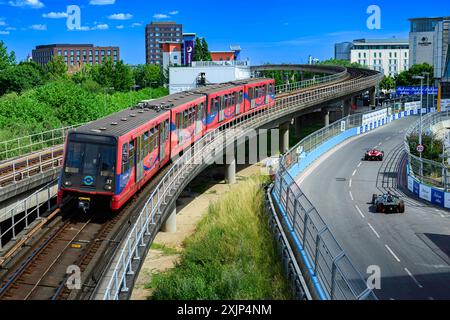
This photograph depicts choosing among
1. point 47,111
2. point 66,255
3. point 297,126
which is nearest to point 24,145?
point 47,111

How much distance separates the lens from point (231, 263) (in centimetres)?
1912

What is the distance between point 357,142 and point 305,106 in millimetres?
6605

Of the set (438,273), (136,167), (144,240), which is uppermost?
(136,167)

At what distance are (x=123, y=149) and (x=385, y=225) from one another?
47.5 ft

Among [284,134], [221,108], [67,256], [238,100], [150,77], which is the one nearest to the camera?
[67,256]

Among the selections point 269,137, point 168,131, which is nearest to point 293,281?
point 168,131

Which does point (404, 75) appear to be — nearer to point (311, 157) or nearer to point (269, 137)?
point (269, 137)

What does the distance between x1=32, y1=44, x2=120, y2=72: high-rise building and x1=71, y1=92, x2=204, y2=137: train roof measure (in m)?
155

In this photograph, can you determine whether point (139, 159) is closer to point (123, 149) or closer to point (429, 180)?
point (123, 149)

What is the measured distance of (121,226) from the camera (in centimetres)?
1898

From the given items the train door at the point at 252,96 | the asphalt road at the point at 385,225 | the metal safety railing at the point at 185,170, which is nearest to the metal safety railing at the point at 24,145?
the metal safety railing at the point at 185,170

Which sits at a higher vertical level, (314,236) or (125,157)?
(125,157)

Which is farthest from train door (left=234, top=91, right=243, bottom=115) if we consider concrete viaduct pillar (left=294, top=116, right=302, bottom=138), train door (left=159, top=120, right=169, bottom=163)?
concrete viaduct pillar (left=294, top=116, right=302, bottom=138)

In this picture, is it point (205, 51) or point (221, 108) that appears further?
point (205, 51)
